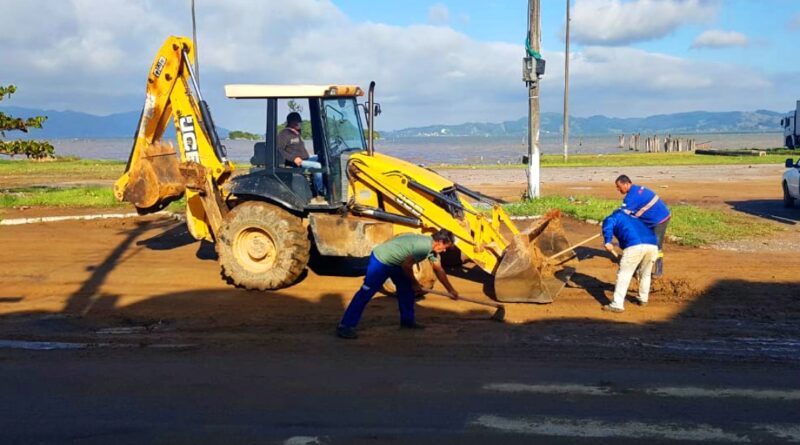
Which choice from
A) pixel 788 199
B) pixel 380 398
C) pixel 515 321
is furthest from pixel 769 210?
pixel 380 398

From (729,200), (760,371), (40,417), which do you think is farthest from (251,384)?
(729,200)

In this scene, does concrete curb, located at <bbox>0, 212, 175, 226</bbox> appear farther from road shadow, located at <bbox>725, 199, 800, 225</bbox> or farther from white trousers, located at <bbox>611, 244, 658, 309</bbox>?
road shadow, located at <bbox>725, 199, 800, 225</bbox>

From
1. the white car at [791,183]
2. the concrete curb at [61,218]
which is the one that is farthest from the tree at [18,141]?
the white car at [791,183]

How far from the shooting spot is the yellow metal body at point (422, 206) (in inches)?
370

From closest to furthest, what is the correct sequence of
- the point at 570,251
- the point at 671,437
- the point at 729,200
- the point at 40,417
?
the point at 671,437 → the point at 40,417 → the point at 570,251 → the point at 729,200

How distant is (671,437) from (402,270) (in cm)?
367

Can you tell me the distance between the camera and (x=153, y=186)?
10922mm

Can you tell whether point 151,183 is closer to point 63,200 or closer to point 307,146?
point 307,146

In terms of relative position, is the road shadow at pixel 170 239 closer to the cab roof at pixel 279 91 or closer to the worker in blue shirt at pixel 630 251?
the cab roof at pixel 279 91

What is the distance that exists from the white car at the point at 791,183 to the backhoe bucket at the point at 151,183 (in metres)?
14.2

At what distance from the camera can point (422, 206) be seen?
31.9 feet

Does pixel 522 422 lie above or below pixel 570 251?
below

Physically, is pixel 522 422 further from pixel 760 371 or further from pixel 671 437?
pixel 760 371

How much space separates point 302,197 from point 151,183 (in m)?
2.39
